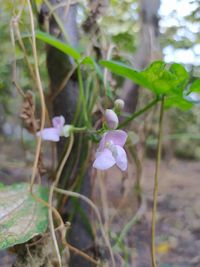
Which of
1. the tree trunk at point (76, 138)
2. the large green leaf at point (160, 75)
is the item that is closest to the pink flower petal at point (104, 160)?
the large green leaf at point (160, 75)

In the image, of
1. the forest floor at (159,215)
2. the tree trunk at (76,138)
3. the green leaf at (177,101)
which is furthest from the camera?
the forest floor at (159,215)

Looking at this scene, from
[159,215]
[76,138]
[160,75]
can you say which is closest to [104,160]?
[160,75]

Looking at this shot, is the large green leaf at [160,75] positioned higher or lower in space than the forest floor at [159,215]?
higher

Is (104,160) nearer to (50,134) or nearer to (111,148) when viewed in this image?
(111,148)

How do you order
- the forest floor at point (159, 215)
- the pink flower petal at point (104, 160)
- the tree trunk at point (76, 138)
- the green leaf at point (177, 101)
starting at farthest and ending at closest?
1. the forest floor at point (159, 215)
2. the tree trunk at point (76, 138)
3. the green leaf at point (177, 101)
4. the pink flower petal at point (104, 160)

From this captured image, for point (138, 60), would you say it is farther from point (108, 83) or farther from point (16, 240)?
point (16, 240)

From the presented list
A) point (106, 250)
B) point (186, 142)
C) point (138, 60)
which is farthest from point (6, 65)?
point (186, 142)

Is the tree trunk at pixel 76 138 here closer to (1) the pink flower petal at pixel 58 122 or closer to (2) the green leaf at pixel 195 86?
(1) the pink flower petal at pixel 58 122
